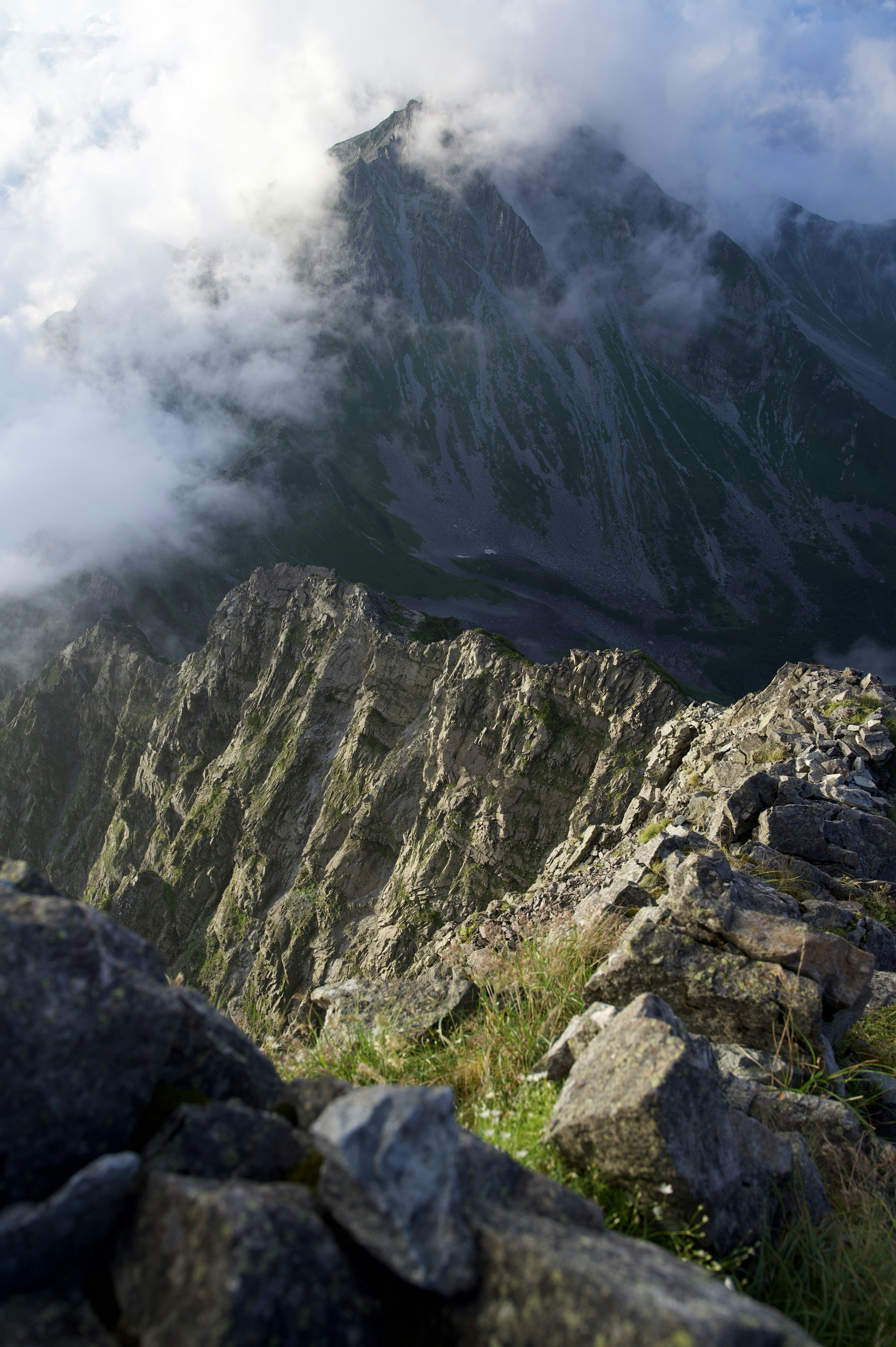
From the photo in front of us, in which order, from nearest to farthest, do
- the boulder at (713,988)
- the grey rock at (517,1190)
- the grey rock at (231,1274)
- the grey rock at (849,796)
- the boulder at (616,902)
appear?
the grey rock at (231,1274) < the grey rock at (517,1190) < the boulder at (713,988) < the boulder at (616,902) < the grey rock at (849,796)

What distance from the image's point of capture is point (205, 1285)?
301cm

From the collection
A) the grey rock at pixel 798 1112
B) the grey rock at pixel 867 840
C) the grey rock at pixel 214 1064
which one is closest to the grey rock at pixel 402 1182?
the grey rock at pixel 214 1064

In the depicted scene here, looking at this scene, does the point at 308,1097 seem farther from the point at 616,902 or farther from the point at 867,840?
the point at 867,840

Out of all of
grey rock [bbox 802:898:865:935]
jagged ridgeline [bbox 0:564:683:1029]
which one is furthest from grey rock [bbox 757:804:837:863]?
jagged ridgeline [bbox 0:564:683:1029]

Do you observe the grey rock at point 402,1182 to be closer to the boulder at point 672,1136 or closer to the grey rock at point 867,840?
the boulder at point 672,1136

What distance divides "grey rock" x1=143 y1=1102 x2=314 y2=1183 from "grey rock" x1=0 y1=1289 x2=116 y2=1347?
568 millimetres

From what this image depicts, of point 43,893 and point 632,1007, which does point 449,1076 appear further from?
point 43,893

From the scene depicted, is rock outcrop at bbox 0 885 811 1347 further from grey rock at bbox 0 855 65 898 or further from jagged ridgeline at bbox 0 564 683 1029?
jagged ridgeline at bbox 0 564 683 1029

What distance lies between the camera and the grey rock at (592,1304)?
2803 millimetres

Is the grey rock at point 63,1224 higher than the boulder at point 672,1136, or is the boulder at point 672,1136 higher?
the boulder at point 672,1136

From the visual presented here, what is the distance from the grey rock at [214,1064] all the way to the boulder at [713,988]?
4.01 meters

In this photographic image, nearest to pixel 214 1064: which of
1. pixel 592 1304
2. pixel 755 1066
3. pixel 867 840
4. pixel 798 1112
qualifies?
pixel 592 1304

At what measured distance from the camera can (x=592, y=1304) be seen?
2951 mm

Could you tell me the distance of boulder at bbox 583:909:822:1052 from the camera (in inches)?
281
